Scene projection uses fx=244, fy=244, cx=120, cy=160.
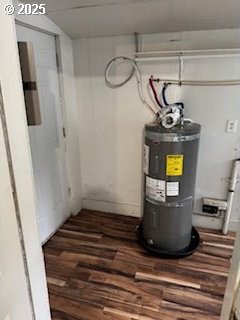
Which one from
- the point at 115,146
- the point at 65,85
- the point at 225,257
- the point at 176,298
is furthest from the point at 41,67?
the point at 225,257

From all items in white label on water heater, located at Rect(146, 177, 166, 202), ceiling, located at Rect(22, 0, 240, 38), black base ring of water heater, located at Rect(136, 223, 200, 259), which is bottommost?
black base ring of water heater, located at Rect(136, 223, 200, 259)

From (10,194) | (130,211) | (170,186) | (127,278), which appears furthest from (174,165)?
(10,194)

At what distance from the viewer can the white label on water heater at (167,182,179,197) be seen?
1.92m

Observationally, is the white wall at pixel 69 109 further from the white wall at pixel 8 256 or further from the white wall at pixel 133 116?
the white wall at pixel 8 256

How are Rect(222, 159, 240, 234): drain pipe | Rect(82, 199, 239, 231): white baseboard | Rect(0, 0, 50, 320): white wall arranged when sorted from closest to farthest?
Rect(0, 0, 50, 320): white wall → Rect(222, 159, 240, 234): drain pipe → Rect(82, 199, 239, 231): white baseboard

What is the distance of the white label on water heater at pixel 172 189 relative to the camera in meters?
1.92

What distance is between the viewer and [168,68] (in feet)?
7.12

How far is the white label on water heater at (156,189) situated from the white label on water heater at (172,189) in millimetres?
36

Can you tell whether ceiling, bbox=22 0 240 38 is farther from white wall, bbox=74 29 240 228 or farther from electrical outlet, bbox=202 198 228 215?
electrical outlet, bbox=202 198 228 215

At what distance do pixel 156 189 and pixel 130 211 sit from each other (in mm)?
834

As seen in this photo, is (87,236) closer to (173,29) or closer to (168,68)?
(168,68)

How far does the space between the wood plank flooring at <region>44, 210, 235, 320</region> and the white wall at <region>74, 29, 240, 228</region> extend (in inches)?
17.2

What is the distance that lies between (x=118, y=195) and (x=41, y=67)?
4.92ft
